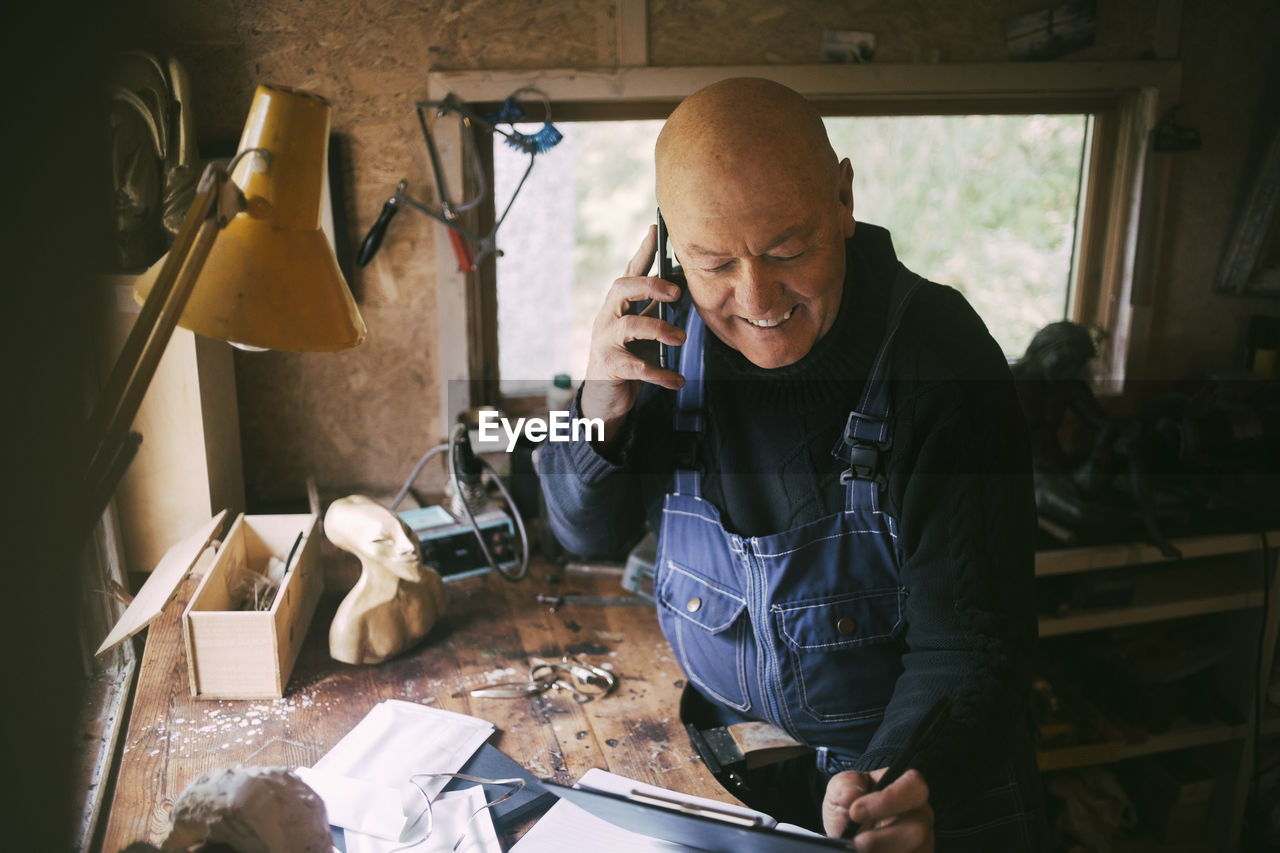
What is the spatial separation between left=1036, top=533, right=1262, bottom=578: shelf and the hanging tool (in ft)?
4.78

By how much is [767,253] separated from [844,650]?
0.59 meters

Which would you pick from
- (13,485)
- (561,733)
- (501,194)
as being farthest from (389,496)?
(13,485)

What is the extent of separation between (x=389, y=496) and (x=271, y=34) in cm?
105

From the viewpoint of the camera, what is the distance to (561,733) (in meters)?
1.29

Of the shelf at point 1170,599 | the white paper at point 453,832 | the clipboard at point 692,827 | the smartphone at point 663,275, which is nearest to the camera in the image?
the clipboard at point 692,827

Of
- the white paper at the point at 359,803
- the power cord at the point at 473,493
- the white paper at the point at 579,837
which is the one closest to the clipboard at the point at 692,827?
the white paper at the point at 579,837

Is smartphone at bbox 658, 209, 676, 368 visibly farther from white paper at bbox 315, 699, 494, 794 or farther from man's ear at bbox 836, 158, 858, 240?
white paper at bbox 315, 699, 494, 794

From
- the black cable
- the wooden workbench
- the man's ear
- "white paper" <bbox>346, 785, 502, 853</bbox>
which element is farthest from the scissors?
the black cable

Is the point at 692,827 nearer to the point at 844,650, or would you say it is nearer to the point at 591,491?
the point at 844,650

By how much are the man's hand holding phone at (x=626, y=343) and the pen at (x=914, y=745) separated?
53 cm

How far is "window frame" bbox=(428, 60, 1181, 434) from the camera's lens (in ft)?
6.38

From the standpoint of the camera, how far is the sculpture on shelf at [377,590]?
4.73 ft

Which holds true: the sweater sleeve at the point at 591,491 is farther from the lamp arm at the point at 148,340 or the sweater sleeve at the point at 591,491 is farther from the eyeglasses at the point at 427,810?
the lamp arm at the point at 148,340

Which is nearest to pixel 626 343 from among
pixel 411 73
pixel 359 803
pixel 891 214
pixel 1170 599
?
pixel 359 803
